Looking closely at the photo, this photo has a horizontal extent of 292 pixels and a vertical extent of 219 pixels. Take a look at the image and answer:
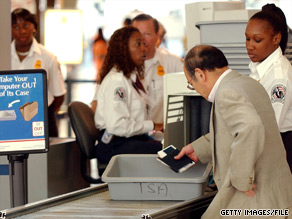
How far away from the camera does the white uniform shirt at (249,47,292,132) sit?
307 centimetres

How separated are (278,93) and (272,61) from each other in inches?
8.0

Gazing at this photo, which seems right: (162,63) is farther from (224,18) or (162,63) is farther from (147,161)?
(147,161)

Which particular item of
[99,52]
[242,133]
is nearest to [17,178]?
[242,133]

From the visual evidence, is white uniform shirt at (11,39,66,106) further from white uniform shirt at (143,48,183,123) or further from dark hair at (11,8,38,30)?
white uniform shirt at (143,48,183,123)

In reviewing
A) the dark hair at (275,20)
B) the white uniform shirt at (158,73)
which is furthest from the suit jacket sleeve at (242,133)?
the white uniform shirt at (158,73)

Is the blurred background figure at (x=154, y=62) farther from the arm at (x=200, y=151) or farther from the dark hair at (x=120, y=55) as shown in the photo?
the arm at (x=200, y=151)

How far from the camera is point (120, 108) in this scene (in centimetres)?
455

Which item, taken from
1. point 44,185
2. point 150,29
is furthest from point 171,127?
point 150,29

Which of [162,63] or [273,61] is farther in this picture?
[162,63]

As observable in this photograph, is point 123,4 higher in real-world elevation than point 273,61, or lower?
higher

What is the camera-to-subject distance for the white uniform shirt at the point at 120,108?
4531mm

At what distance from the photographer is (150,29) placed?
19.8 feet

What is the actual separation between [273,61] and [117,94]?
5.31 ft

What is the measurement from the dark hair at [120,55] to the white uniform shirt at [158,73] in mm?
774
